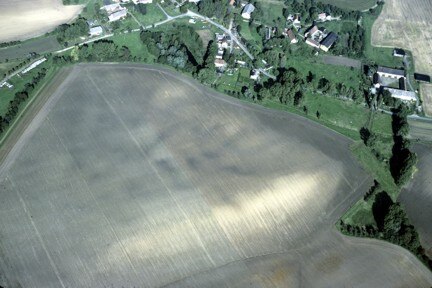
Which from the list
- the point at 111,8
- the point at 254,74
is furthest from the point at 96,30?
the point at 254,74

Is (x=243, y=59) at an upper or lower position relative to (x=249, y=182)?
upper

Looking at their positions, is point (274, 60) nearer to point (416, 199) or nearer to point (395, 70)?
point (395, 70)

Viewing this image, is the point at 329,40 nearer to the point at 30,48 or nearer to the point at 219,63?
the point at 219,63

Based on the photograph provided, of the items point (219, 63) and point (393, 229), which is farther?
point (219, 63)

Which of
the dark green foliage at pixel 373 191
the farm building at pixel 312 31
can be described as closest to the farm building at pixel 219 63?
the farm building at pixel 312 31

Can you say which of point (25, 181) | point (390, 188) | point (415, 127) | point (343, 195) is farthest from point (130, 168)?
point (415, 127)

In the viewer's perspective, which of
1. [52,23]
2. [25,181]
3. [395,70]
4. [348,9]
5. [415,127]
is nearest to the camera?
[25,181]
